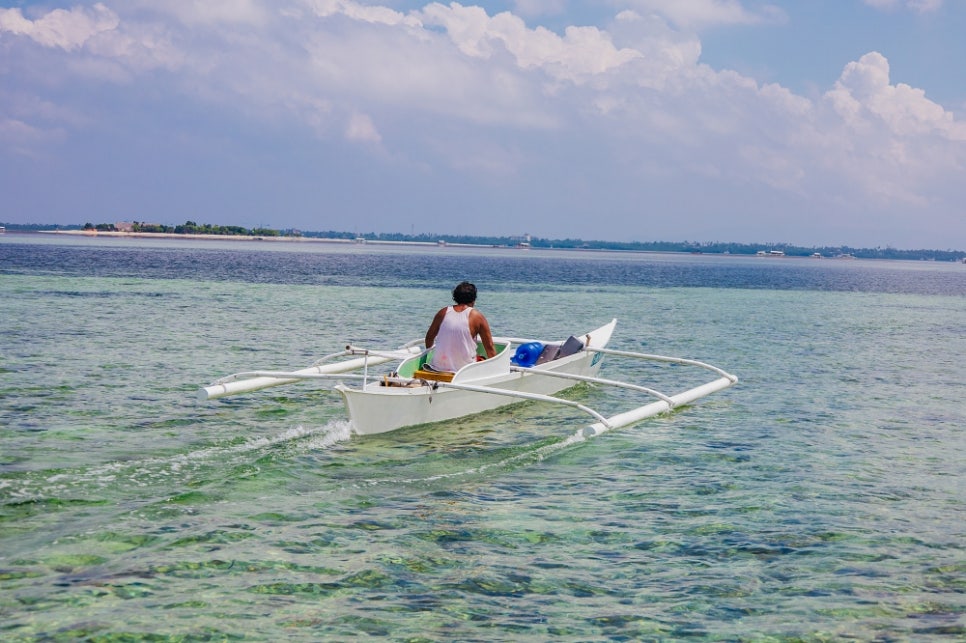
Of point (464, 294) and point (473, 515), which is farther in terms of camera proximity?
point (464, 294)

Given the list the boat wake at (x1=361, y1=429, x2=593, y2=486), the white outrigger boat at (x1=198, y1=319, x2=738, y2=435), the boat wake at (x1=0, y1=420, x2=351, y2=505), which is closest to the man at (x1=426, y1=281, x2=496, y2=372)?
the white outrigger boat at (x1=198, y1=319, x2=738, y2=435)

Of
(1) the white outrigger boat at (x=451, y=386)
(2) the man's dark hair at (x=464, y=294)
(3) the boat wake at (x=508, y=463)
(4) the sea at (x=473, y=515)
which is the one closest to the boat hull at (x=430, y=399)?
(1) the white outrigger boat at (x=451, y=386)

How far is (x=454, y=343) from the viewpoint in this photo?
42.2ft

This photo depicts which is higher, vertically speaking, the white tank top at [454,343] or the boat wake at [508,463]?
the white tank top at [454,343]

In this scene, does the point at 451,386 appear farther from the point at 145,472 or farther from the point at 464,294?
the point at 145,472

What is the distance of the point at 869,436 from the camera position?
1313 cm

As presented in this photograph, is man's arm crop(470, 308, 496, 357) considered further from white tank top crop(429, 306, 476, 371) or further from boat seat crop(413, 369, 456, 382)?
boat seat crop(413, 369, 456, 382)

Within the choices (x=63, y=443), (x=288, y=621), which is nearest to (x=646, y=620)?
(x=288, y=621)

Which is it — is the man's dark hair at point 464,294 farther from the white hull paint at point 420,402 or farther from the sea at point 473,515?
the sea at point 473,515

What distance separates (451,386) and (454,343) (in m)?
1.18

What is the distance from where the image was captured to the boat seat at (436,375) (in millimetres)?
12781

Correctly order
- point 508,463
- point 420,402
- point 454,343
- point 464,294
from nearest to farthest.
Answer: point 508,463 → point 420,402 → point 464,294 → point 454,343

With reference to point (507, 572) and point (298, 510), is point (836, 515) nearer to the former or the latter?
point (507, 572)

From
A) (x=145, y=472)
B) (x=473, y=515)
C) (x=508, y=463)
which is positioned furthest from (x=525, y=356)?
(x=145, y=472)
